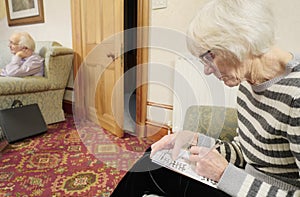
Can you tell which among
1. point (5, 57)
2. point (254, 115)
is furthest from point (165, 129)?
point (5, 57)

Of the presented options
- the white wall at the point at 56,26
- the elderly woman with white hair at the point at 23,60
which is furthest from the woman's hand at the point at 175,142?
the white wall at the point at 56,26

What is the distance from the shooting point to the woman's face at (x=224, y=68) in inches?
23.4

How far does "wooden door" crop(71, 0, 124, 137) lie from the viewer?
1.85 m

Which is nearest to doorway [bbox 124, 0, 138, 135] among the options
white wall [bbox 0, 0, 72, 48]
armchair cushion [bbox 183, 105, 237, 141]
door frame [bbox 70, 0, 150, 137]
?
door frame [bbox 70, 0, 150, 137]

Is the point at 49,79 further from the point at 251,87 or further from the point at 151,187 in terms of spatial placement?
the point at 251,87

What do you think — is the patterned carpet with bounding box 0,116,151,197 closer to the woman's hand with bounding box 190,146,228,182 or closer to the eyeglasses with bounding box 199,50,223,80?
the woman's hand with bounding box 190,146,228,182

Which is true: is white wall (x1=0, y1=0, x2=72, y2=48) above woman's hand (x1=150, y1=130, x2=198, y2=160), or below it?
above

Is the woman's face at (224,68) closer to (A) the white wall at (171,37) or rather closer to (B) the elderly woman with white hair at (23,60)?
(A) the white wall at (171,37)

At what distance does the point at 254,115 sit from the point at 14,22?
3.73m

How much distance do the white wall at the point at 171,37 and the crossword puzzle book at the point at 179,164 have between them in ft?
2.05

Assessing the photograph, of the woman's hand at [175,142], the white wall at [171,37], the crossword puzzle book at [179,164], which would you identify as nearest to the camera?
the crossword puzzle book at [179,164]

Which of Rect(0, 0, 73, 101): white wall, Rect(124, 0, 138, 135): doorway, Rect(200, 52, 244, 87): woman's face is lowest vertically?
Rect(124, 0, 138, 135): doorway

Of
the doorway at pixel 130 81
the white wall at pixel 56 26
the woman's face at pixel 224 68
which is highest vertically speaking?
the white wall at pixel 56 26

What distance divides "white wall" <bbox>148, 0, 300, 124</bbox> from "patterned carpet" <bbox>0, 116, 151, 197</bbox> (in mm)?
434
